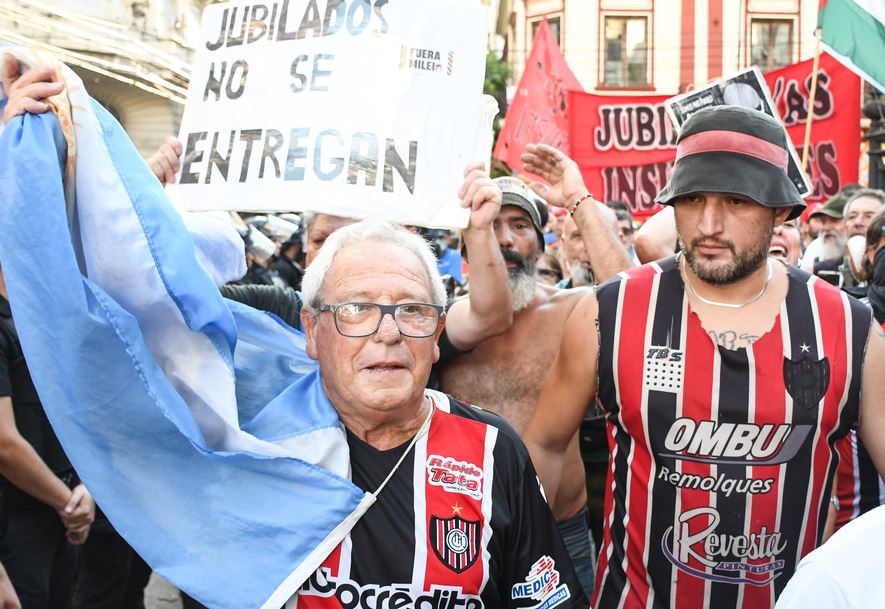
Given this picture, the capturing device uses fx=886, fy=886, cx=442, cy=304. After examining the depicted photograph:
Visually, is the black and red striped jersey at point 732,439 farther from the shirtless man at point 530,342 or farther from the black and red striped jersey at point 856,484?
the black and red striped jersey at point 856,484

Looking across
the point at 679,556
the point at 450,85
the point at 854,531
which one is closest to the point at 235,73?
the point at 450,85

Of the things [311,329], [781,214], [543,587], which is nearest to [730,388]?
[781,214]

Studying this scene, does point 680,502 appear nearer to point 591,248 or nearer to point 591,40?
point 591,248

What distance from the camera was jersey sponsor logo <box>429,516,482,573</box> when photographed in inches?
82.2

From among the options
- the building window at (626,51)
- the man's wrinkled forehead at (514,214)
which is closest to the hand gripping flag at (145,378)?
the man's wrinkled forehead at (514,214)

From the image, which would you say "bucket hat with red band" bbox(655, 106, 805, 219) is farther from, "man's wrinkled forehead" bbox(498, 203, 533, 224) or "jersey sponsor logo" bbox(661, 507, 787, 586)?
"man's wrinkled forehead" bbox(498, 203, 533, 224)

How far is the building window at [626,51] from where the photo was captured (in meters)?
30.7

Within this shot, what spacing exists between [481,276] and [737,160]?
0.97 m

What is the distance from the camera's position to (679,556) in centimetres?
263

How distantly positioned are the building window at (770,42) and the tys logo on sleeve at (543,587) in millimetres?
30927

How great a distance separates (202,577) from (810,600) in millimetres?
1294

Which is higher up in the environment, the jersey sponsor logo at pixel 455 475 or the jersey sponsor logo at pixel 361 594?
the jersey sponsor logo at pixel 455 475

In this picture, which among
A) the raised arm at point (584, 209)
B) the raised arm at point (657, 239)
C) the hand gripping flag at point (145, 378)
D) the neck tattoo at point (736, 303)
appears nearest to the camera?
the hand gripping flag at point (145, 378)

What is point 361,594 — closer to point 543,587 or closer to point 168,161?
point 543,587
